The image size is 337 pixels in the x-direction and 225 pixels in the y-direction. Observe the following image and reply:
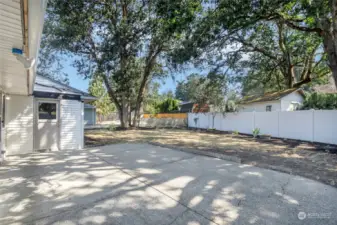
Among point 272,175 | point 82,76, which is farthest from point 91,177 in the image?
point 82,76

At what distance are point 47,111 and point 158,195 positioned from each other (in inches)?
215

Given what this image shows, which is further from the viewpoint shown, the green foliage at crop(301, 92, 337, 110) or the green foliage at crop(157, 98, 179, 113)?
the green foliage at crop(157, 98, 179, 113)

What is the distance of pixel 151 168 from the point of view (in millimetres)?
4516

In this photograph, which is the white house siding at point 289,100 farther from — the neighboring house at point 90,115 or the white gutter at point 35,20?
the neighboring house at point 90,115

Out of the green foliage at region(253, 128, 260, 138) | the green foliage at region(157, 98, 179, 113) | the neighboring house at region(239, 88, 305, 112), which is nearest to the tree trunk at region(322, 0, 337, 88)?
the green foliage at region(253, 128, 260, 138)

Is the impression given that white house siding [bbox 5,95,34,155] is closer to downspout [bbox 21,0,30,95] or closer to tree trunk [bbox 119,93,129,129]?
downspout [bbox 21,0,30,95]

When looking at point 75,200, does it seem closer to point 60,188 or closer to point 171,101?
point 60,188

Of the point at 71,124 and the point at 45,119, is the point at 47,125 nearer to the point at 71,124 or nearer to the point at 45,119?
the point at 45,119

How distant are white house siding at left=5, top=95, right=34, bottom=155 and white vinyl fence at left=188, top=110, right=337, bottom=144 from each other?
11045 mm

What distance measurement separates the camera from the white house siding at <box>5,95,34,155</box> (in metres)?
5.88

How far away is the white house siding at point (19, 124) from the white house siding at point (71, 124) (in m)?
0.90

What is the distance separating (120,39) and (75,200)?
32.7ft

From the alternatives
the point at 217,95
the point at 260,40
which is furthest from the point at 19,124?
the point at 260,40
